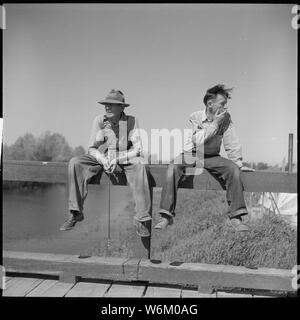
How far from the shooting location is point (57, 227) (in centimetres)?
1308

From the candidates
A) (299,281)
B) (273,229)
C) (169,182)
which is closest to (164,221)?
(169,182)

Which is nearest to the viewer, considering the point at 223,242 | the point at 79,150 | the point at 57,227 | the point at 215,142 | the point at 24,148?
the point at 215,142

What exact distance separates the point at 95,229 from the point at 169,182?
1076cm

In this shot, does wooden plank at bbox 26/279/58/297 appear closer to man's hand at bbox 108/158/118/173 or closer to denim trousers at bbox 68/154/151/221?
denim trousers at bbox 68/154/151/221

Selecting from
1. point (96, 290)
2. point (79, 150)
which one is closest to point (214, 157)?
point (96, 290)

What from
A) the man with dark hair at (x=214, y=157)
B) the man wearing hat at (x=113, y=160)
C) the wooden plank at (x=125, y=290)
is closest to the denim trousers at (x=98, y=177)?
the man wearing hat at (x=113, y=160)

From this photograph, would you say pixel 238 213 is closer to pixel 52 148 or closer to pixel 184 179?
pixel 184 179

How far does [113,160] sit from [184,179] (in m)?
0.52

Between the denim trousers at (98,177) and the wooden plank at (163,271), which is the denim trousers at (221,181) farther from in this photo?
the wooden plank at (163,271)

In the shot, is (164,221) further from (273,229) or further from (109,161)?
(273,229)

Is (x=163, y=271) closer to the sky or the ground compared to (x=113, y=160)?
closer to the ground

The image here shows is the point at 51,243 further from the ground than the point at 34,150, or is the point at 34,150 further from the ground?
the point at 34,150
